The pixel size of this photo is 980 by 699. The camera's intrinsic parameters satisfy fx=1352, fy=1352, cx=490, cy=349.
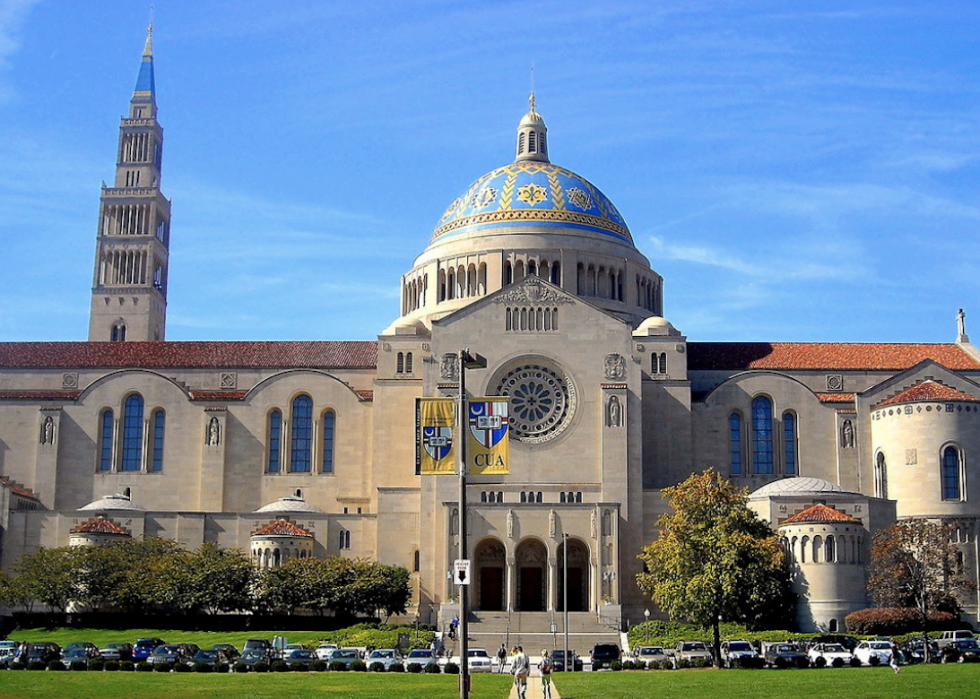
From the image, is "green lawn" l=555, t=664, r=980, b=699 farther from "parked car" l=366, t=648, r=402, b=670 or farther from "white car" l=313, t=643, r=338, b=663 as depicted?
"white car" l=313, t=643, r=338, b=663

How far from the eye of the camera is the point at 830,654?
5525 cm

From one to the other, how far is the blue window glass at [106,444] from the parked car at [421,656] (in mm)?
34652

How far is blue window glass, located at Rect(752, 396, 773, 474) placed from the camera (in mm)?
84188

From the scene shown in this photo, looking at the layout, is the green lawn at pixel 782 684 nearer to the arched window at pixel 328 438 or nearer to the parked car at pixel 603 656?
the parked car at pixel 603 656

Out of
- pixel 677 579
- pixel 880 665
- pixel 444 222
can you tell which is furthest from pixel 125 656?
pixel 444 222

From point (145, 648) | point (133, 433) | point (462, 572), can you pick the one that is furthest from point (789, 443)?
point (462, 572)

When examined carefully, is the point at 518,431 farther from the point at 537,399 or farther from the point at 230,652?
the point at 230,652

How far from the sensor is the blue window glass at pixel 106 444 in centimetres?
8588

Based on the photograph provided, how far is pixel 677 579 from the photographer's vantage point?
6244 cm

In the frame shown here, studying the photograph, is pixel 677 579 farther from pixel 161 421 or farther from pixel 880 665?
pixel 161 421

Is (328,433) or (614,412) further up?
(614,412)

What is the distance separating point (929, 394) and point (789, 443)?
9373mm

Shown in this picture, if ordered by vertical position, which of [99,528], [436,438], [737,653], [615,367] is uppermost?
[615,367]

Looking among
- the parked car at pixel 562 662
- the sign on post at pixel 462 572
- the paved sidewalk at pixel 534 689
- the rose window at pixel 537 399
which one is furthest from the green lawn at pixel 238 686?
the rose window at pixel 537 399
